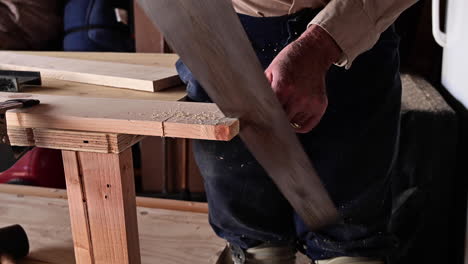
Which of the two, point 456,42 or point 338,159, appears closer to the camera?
point 338,159

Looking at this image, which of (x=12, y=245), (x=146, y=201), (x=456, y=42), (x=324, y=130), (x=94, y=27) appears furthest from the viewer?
(x=94, y=27)

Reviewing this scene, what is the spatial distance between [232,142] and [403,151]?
0.48 metres

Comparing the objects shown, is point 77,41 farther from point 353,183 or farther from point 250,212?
point 353,183

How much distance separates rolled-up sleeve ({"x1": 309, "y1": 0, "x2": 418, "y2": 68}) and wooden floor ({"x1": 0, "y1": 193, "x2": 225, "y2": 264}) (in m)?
0.49

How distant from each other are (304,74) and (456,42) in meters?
0.58

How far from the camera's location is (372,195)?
68cm

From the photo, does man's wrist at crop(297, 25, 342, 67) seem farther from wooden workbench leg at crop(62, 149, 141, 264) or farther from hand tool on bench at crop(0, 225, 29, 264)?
hand tool on bench at crop(0, 225, 29, 264)

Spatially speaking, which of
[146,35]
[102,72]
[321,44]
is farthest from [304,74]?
[146,35]

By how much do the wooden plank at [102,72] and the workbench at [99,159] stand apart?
5 cm

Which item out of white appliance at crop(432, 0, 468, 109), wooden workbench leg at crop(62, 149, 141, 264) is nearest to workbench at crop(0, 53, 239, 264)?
wooden workbench leg at crop(62, 149, 141, 264)

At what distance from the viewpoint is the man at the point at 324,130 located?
0.54 m

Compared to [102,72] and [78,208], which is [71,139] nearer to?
[78,208]

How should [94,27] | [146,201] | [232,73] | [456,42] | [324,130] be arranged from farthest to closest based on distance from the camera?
[94,27], [146,201], [456,42], [324,130], [232,73]

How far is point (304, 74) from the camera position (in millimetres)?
521
